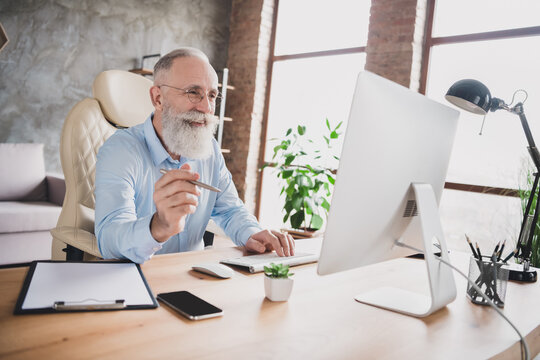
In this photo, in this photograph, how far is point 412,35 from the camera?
3.58m

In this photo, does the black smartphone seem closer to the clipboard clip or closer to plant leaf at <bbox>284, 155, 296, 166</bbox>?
the clipboard clip

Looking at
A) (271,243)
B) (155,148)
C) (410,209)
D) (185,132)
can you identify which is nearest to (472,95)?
(410,209)

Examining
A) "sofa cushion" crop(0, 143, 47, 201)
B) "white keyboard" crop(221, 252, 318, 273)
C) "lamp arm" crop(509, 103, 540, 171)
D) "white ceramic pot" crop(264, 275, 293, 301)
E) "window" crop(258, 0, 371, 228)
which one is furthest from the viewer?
"window" crop(258, 0, 371, 228)

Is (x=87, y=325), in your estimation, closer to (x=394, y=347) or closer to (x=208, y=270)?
(x=208, y=270)

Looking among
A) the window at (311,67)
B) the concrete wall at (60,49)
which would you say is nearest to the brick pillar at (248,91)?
the window at (311,67)

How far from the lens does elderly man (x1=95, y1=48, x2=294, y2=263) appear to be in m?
1.31

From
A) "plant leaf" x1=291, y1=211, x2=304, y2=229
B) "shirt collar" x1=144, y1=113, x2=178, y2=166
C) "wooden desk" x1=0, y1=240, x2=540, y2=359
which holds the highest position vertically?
"shirt collar" x1=144, y1=113, x2=178, y2=166

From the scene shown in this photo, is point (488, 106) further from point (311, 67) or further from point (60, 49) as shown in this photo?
point (60, 49)

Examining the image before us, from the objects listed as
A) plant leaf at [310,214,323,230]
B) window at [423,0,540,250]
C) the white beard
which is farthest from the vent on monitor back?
plant leaf at [310,214,323,230]

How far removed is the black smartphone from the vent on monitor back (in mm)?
459

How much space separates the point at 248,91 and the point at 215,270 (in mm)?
4136

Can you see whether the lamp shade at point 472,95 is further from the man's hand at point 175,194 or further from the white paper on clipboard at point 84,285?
the white paper on clipboard at point 84,285

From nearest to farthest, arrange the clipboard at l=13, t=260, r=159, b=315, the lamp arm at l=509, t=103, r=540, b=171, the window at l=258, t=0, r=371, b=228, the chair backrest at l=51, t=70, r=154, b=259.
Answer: the clipboard at l=13, t=260, r=159, b=315, the lamp arm at l=509, t=103, r=540, b=171, the chair backrest at l=51, t=70, r=154, b=259, the window at l=258, t=0, r=371, b=228

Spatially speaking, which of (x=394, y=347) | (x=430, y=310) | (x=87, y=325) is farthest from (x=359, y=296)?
(x=87, y=325)
